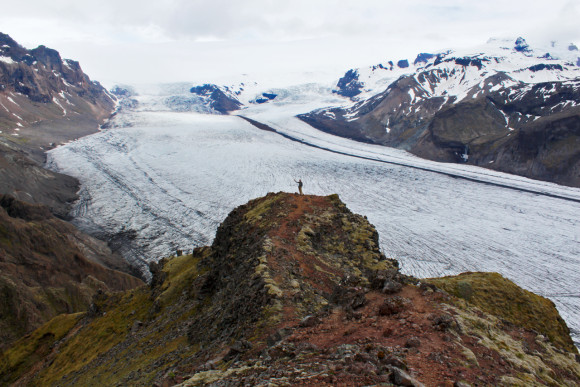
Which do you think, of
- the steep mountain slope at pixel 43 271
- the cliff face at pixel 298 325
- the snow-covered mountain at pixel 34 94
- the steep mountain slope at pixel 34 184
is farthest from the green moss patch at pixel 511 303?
the snow-covered mountain at pixel 34 94

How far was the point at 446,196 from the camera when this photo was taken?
61.2 metres

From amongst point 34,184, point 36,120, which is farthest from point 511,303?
point 36,120

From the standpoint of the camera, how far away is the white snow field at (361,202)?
38.0 metres

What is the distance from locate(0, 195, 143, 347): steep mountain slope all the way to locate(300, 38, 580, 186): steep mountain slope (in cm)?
8542

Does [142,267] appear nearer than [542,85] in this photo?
Yes

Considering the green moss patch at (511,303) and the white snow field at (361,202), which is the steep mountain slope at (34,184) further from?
the green moss patch at (511,303)

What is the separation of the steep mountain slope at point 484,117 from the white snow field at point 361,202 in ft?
32.8

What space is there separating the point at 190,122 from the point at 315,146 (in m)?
57.0

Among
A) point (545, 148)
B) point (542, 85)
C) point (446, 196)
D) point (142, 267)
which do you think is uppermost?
point (542, 85)

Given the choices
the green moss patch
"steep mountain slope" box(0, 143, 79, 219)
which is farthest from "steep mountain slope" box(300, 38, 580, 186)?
"steep mountain slope" box(0, 143, 79, 219)

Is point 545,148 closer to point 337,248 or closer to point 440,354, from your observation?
point 337,248

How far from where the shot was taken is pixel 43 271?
3847cm

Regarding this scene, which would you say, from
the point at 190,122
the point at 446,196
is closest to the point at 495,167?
the point at 446,196

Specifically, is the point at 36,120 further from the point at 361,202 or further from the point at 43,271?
the point at 361,202
